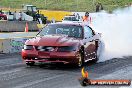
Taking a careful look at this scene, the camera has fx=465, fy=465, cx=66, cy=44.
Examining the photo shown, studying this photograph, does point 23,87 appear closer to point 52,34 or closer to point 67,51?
point 67,51

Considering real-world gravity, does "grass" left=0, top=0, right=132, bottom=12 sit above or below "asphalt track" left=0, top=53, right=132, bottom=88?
below

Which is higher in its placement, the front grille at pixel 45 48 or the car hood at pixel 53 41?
the car hood at pixel 53 41

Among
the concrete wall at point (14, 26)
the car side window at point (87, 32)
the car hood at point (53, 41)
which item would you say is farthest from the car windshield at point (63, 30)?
the concrete wall at point (14, 26)

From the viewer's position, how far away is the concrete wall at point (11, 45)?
60.3 feet

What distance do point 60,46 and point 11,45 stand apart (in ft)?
20.7

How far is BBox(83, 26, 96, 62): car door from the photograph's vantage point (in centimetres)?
1407

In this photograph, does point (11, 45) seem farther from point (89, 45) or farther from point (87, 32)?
point (89, 45)

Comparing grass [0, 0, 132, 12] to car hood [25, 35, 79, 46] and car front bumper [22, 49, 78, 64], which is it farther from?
car front bumper [22, 49, 78, 64]

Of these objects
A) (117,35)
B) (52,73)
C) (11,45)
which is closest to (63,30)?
(52,73)

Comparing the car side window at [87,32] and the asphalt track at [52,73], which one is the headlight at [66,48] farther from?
the car side window at [87,32]

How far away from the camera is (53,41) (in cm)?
1295

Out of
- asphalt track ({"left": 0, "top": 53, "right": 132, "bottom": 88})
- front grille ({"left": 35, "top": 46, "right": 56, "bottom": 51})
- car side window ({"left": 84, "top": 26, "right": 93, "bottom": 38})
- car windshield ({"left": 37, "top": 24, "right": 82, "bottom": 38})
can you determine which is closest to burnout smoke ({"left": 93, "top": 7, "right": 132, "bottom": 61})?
car side window ({"left": 84, "top": 26, "right": 93, "bottom": 38})

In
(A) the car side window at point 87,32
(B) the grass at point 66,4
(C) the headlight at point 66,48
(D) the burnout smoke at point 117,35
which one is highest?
(A) the car side window at point 87,32

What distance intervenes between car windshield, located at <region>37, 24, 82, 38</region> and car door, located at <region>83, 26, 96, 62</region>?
29 cm
